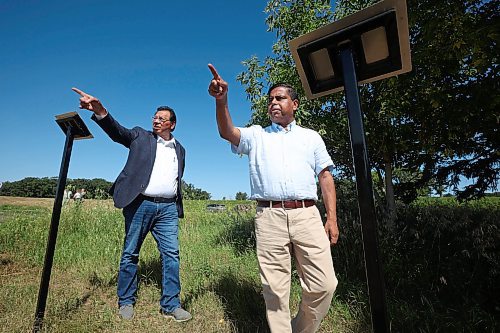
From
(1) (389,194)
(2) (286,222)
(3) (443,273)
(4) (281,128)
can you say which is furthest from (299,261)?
(1) (389,194)

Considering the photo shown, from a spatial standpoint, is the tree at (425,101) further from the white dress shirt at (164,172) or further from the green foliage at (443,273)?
the white dress shirt at (164,172)

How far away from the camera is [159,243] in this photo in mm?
3320

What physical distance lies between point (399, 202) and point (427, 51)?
12.9ft

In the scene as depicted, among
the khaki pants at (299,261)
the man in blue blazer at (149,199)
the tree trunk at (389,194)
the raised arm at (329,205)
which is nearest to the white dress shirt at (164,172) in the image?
the man in blue blazer at (149,199)

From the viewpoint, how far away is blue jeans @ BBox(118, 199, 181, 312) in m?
3.16

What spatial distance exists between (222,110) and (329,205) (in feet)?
3.98

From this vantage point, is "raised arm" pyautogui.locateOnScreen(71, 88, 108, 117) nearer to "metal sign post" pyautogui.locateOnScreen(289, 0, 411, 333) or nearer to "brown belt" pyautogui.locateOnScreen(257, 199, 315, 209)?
"brown belt" pyautogui.locateOnScreen(257, 199, 315, 209)

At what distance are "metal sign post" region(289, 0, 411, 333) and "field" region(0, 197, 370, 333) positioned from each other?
1.85 m

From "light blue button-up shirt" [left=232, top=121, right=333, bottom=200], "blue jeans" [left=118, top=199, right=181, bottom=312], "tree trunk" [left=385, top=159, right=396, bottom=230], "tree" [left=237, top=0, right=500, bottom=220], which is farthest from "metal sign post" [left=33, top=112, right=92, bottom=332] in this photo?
"tree trunk" [left=385, top=159, right=396, bottom=230]

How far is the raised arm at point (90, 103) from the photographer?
2.68m

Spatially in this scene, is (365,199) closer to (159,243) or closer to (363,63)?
(363,63)

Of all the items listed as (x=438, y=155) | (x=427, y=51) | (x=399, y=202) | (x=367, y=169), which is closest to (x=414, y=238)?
(x=438, y=155)

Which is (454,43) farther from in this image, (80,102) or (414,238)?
(80,102)

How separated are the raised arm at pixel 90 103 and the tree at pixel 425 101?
3.06 metres
